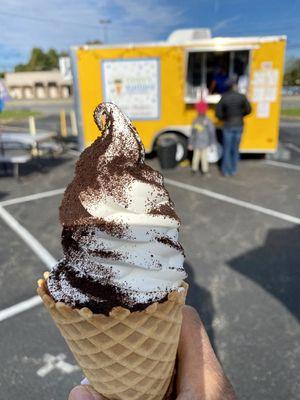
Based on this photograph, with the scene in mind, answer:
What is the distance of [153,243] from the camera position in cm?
178

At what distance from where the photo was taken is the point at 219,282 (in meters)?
4.22

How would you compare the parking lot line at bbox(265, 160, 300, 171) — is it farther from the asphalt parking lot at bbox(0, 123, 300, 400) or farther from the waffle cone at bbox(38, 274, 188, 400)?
the waffle cone at bbox(38, 274, 188, 400)

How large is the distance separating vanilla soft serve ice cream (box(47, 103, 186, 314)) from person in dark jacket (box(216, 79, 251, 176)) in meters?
6.79

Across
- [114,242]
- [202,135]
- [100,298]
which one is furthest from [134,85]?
[100,298]

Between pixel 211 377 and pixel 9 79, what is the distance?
78.5m

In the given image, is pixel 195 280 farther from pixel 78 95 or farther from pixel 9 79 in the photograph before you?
pixel 9 79

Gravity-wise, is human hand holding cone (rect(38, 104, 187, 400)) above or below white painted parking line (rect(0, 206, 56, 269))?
above

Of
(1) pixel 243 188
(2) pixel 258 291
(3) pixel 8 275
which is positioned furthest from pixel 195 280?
(1) pixel 243 188

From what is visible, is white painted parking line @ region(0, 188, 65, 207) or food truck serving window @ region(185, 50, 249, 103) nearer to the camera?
white painted parking line @ region(0, 188, 65, 207)

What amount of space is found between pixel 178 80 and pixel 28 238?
5.85 m

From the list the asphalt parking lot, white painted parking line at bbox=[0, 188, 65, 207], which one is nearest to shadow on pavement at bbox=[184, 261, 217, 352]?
the asphalt parking lot

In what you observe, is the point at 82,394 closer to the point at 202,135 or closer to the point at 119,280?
the point at 119,280

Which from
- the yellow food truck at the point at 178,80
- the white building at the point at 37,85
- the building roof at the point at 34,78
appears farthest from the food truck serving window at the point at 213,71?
the building roof at the point at 34,78

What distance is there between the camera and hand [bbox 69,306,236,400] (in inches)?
65.5
